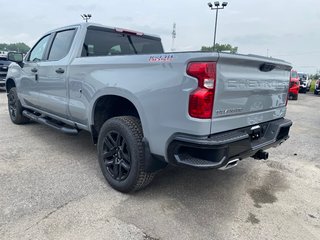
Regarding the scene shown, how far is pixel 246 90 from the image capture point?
2693mm

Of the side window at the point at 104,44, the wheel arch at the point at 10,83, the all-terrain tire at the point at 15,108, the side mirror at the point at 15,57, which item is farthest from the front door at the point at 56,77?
the wheel arch at the point at 10,83

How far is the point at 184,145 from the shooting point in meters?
2.39

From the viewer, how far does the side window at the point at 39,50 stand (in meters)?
4.86

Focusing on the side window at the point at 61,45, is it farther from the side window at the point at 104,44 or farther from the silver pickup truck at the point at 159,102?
the side window at the point at 104,44

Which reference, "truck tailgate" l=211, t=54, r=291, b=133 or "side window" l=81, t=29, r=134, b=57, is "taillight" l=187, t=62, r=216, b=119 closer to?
"truck tailgate" l=211, t=54, r=291, b=133

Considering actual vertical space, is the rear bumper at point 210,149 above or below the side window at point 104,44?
below

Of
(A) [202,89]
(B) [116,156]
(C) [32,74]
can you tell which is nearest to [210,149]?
(A) [202,89]

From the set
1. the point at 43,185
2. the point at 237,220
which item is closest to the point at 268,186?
the point at 237,220

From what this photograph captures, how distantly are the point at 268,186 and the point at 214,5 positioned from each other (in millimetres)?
24151

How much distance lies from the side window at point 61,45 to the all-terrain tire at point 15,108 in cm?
193

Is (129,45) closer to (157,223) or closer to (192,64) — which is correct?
(192,64)

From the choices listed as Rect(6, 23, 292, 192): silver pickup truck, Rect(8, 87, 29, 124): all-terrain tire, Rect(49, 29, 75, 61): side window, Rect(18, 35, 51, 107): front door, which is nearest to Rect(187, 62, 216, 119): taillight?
Rect(6, 23, 292, 192): silver pickup truck

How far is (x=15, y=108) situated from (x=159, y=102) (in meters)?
4.72

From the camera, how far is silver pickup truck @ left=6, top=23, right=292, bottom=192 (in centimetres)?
235
